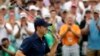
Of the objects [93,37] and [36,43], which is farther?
[93,37]

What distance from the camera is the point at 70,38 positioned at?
10219mm

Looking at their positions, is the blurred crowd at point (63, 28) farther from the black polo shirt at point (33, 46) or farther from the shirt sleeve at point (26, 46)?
the shirt sleeve at point (26, 46)

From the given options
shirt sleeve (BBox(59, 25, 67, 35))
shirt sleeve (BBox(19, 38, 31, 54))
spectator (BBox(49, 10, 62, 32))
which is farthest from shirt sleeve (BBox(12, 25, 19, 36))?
shirt sleeve (BBox(19, 38, 31, 54))

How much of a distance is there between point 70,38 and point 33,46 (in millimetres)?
3691

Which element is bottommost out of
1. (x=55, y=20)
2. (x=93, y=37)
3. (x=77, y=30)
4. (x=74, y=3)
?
(x=93, y=37)

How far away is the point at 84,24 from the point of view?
10656 millimetres

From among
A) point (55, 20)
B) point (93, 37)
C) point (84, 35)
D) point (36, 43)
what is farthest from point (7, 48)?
point (36, 43)

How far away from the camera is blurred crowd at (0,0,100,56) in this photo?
10062 millimetres

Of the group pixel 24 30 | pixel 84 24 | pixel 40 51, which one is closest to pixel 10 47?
pixel 24 30

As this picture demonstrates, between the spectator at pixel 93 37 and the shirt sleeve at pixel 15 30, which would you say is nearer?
the spectator at pixel 93 37

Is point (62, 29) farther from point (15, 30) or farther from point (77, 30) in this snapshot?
point (15, 30)

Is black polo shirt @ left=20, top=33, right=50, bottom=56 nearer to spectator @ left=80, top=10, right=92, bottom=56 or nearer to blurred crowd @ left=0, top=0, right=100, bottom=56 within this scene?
blurred crowd @ left=0, top=0, right=100, bottom=56

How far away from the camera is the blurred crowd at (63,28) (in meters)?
10.1

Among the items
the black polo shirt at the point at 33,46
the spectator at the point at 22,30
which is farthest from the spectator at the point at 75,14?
the black polo shirt at the point at 33,46
